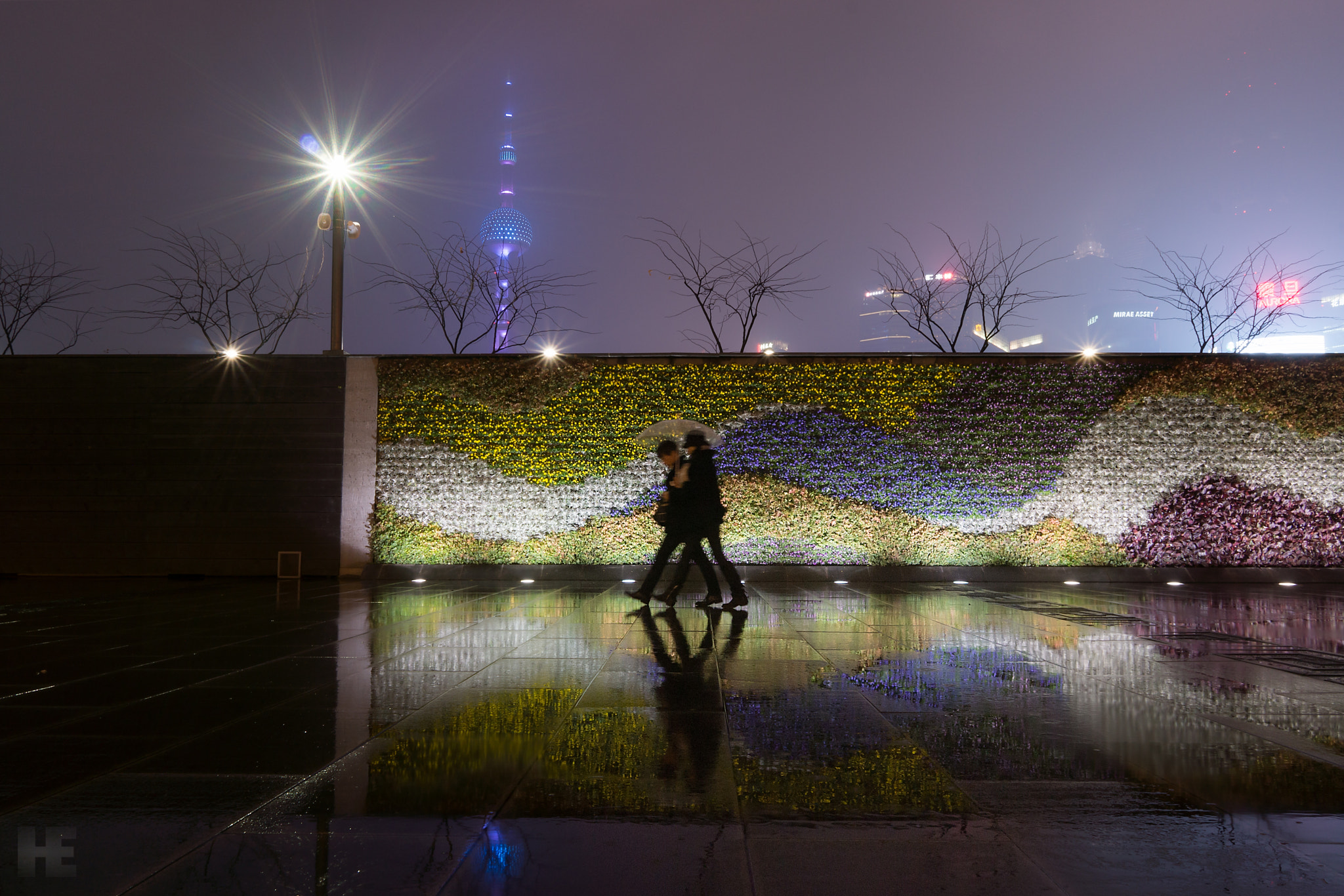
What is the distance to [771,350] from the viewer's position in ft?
46.3

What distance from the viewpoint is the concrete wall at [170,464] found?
13.6 metres

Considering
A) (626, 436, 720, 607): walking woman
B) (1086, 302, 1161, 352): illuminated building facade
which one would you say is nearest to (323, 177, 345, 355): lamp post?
(626, 436, 720, 607): walking woman

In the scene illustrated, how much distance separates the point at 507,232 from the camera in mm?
104125

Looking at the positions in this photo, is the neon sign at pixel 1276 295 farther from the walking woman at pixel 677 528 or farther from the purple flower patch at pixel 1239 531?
the walking woman at pixel 677 528

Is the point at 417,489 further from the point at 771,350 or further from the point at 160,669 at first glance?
the point at 160,669

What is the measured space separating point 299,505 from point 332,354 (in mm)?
2691

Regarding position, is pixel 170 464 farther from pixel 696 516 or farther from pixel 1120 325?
pixel 1120 325

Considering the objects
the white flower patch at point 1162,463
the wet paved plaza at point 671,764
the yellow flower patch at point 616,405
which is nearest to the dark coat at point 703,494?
the wet paved plaza at point 671,764

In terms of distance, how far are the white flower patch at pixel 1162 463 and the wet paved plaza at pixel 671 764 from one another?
23.6ft

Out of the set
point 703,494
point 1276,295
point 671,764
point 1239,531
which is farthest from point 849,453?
point 1276,295

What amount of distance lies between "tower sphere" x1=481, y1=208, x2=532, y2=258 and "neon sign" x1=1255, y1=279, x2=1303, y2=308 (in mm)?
92805

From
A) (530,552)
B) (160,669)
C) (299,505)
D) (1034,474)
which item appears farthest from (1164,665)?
(299,505)

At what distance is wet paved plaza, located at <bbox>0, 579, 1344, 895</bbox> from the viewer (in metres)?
2.18

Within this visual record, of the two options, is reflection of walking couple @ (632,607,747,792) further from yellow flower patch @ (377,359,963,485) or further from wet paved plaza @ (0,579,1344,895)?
yellow flower patch @ (377,359,963,485)
